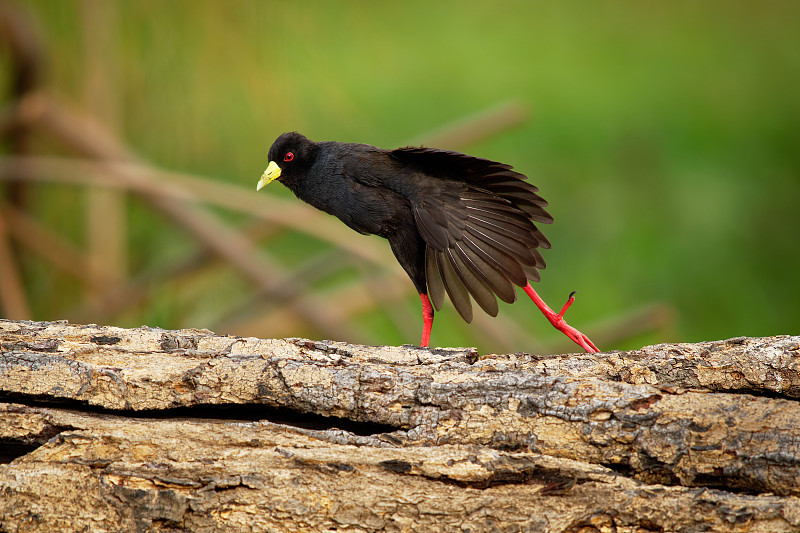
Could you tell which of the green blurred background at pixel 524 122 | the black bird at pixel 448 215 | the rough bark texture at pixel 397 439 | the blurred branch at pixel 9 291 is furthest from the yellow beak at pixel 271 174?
the blurred branch at pixel 9 291

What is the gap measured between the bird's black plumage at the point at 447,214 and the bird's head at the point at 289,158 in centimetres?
19

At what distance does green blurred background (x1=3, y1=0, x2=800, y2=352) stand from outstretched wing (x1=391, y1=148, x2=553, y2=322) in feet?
7.58

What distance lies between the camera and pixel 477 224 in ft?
10.0

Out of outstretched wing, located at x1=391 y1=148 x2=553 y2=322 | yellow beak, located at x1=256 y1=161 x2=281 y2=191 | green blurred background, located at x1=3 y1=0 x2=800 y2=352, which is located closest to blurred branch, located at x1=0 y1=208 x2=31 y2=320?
green blurred background, located at x1=3 y1=0 x2=800 y2=352

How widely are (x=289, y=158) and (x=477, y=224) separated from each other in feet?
2.94

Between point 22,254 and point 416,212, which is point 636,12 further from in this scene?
point 416,212

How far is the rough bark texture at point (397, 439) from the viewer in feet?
6.95

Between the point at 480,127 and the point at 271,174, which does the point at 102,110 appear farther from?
the point at 271,174

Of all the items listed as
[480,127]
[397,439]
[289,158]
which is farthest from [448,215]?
[480,127]

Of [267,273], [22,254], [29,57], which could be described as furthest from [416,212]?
[22,254]

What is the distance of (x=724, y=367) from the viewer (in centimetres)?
239

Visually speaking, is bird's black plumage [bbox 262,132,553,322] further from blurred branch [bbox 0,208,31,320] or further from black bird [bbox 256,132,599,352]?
blurred branch [bbox 0,208,31,320]

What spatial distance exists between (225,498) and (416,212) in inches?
52.5

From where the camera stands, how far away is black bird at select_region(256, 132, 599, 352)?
3.01 m
